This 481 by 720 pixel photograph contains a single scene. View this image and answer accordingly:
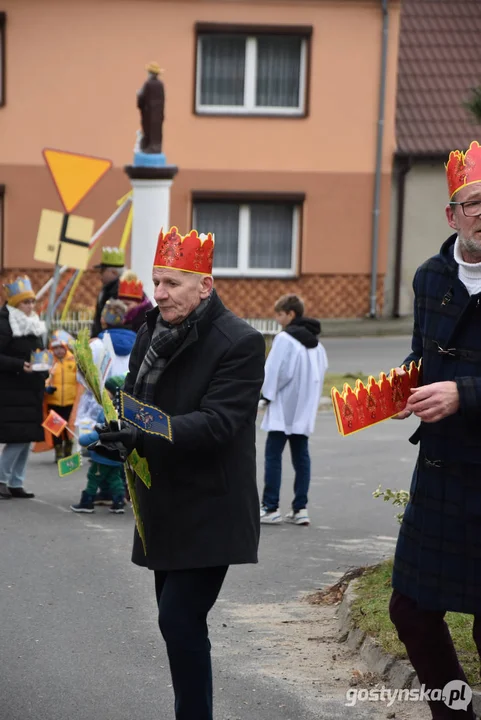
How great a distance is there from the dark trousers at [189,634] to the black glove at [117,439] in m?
0.48

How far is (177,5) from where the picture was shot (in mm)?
25438

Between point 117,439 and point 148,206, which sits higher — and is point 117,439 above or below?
below

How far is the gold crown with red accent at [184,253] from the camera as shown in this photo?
488 centimetres

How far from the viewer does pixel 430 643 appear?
15.3ft

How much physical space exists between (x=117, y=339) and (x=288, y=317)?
1.36m

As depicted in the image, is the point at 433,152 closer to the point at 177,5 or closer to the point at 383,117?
the point at 383,117

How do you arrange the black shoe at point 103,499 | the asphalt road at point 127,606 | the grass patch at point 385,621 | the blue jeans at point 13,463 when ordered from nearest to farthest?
1. the asphalt road at point 127,606
2. the grass patch at point 385,621
3. the black shoe at point 103,499
4. the blue jeans at point 13,463

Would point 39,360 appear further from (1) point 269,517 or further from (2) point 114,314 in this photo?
(1) point 269,517

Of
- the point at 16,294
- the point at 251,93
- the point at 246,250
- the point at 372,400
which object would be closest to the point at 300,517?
the point at 16,294

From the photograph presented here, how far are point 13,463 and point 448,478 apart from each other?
6.77 metres

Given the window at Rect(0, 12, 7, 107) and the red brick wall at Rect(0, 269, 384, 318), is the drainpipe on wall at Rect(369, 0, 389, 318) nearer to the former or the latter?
the red brick wall at Rect(0, 269, 384, 318)

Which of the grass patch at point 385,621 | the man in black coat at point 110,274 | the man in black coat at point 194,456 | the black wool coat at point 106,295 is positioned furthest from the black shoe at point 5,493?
the man in black coat at point 194,456

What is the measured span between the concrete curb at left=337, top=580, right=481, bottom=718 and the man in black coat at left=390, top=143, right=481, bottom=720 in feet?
3.16

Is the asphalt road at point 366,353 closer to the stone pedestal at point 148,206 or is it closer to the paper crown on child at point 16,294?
the stone pedestal at point 148,206
